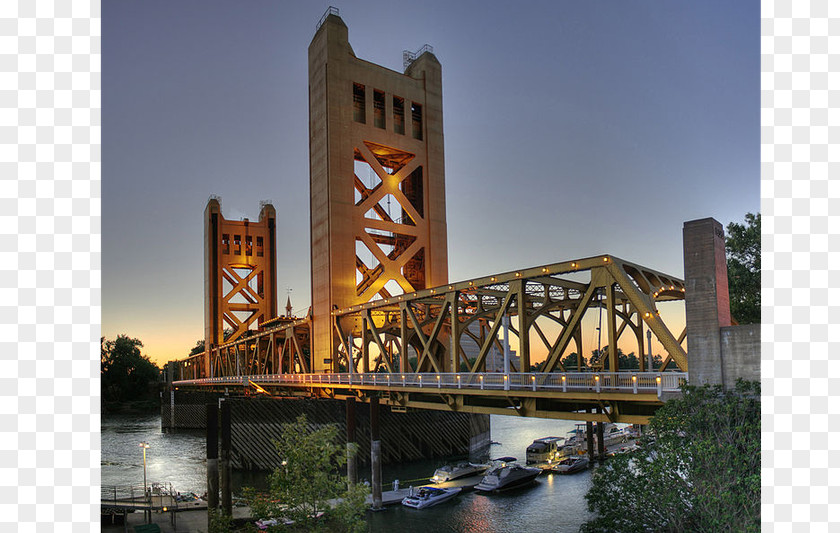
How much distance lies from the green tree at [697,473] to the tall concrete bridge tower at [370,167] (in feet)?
114

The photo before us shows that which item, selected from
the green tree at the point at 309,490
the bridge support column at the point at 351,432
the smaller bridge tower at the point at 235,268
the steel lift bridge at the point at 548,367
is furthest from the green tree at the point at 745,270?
the smaller bridge tower at the point at 235,268

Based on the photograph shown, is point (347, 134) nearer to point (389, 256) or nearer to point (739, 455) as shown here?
point (389, 256)

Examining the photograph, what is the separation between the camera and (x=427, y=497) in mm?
36062

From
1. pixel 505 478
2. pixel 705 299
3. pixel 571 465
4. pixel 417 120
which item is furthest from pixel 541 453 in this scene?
pixel 705 299

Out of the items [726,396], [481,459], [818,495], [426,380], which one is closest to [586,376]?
[726,396]

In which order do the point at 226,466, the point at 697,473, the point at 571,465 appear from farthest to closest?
the point at 571,465 < the point at 226,466 < the point at 697,473

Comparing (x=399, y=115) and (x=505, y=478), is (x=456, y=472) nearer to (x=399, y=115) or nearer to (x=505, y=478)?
(x=505, y=478)

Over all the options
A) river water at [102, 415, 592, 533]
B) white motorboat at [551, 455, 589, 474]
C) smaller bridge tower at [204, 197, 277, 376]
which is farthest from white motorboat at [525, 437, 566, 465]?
smaller bridge tower at [204, 197, 277, 376]

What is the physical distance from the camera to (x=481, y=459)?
180 feet

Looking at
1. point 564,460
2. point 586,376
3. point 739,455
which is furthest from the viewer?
point 564,460

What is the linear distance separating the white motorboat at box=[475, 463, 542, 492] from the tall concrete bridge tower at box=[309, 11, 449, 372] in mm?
15583

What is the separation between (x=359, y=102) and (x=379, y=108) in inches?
83.1

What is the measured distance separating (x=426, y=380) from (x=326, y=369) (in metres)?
20.6

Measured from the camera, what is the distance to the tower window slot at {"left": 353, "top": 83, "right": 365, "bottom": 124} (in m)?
54.2
